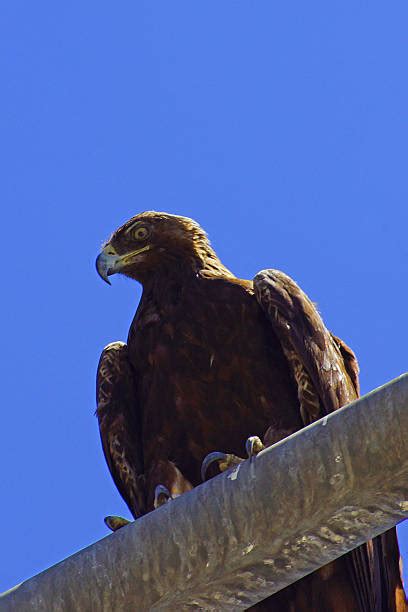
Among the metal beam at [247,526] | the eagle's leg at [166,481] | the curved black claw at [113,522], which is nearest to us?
the metal beam at [247,526]

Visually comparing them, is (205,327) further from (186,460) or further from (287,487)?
(287,487)

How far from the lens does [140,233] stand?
27.8ft

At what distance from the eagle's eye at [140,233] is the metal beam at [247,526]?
14.4 ft

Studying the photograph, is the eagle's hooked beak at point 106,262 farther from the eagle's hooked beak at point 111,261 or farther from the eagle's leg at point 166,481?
the eagle's leg at point 166,481

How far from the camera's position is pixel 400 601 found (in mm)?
6230

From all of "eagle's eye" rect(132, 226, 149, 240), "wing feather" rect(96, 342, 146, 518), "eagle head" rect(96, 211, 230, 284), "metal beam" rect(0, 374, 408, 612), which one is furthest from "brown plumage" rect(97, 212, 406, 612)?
"metal beam" rect(0, 374, 408, 612)

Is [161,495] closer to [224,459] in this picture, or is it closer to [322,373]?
[224,459]

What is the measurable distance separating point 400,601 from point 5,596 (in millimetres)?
2574

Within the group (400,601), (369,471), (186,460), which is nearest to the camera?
(369,471)

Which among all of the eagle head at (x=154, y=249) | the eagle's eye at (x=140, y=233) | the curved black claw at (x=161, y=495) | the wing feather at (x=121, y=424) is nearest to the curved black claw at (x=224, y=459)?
the curved black claw at (x=161, y=495)

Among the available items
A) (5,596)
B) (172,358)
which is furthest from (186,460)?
(5,596)

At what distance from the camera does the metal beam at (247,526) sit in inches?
156

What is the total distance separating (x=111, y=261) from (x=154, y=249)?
Answer: 0.89 ft

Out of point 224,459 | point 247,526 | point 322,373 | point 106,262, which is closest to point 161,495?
point 224,459
